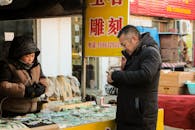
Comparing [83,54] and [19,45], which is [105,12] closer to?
[83,54]

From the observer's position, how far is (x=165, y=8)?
10297mm

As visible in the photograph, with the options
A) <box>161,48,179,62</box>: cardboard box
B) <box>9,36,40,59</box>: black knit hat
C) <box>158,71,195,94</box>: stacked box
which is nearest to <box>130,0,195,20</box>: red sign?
<box>161,48,179,62</box>: cardboard box

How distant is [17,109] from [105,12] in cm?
148

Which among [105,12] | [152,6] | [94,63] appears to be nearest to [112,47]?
[105,12]

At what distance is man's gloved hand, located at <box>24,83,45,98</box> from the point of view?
3.15m

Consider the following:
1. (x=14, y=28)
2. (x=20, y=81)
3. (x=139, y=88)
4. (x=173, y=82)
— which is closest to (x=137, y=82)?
(x=139, y=88)

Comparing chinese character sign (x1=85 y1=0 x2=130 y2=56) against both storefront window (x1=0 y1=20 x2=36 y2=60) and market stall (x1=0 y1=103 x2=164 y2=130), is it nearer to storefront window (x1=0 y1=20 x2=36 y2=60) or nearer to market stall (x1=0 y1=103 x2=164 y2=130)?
market stall (x1=0 y1=103 x2=164 y2=130)

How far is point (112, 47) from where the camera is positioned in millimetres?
3840

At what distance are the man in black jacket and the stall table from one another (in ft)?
7.26

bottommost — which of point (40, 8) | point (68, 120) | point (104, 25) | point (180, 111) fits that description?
point (180, 111)

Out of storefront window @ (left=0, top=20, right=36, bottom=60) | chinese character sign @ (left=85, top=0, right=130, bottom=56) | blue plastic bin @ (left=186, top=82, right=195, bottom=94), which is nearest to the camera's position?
chinese character sign @ (left=85, top=0, right=130, bottom=56)

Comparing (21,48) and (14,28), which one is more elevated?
(14,28)

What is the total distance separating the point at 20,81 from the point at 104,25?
1248 mm

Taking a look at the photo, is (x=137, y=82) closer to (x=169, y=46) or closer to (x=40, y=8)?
(x=40, y=8)
